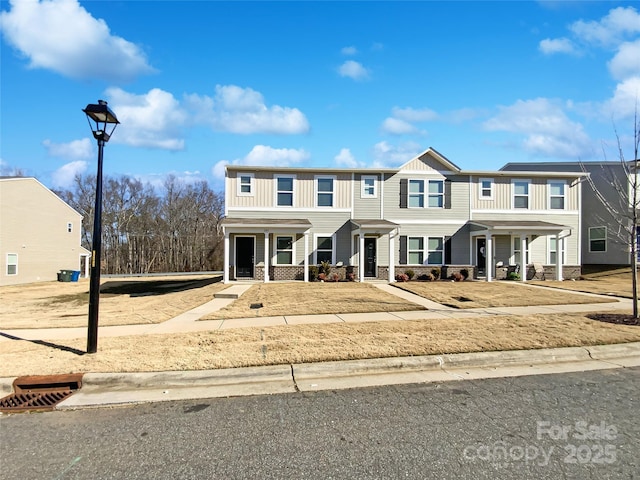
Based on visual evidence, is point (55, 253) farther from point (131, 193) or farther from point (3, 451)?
point (3, 451)

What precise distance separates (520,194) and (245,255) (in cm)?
1563

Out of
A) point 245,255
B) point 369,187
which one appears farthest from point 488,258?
point 245,255

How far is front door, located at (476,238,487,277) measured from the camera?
68.8 ft

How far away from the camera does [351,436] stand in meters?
3.60

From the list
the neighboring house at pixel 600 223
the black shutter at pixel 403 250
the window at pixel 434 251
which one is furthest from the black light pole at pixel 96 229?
the neighboring house at pixel 600 223

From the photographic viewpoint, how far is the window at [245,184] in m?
19.8

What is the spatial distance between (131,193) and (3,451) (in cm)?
5297

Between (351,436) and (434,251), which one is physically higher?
(434,251)

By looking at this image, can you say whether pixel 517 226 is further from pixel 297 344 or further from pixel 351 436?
pixel 351 436

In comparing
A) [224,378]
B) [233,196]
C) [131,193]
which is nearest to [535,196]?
[233,196]

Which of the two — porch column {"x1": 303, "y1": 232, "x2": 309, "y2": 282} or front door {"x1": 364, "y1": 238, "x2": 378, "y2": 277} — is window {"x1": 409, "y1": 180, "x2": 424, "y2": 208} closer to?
front door {"x1": 364, "y1": 238, "x2": 378, "y2": 277}

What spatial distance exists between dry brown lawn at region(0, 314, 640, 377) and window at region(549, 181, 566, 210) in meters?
15.7

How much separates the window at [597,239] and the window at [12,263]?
1535 inches

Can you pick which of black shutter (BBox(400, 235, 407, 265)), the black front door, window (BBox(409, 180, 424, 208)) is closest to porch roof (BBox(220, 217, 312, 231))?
the black front door
